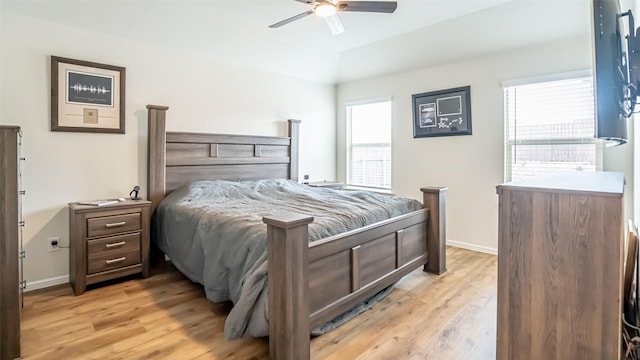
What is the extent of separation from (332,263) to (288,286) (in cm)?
47

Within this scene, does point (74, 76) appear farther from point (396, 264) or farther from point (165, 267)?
point (396, 264)

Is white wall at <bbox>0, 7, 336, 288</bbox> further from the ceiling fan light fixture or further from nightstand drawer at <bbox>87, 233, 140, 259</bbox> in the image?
the ceiling fan light fixture

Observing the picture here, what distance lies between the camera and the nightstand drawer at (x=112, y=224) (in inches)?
114

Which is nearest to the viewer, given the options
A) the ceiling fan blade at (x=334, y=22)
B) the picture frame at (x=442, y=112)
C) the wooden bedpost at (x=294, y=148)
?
the ceiling fan blade at (x=334, y=22)

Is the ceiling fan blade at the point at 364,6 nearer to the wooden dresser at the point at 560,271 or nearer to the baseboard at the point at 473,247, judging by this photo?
the wooden dresser at the point at 560,271

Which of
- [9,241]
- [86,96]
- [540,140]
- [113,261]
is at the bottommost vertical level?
[113,261]

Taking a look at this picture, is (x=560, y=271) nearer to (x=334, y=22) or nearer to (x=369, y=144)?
(x=334, y=22)

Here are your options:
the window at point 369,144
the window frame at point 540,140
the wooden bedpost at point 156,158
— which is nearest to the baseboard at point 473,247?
the window frame at point 540,140

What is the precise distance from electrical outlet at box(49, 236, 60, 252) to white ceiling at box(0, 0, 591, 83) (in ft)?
6.44

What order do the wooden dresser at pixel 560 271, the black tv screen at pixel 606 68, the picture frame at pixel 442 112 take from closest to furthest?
1. the wooden dresser at pixel 560 271
2. the black tv screen at pixel 606 68
3. the picture frame at pixel 442 112

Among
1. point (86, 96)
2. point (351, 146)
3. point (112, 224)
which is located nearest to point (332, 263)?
point (112, 224)

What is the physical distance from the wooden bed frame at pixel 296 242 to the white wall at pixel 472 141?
1144 mm

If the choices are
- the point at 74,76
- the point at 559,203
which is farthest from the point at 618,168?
the point at 74,76

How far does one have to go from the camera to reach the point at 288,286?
71.0 inches
